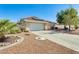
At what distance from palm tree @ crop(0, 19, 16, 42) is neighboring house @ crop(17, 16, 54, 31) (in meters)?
0.46

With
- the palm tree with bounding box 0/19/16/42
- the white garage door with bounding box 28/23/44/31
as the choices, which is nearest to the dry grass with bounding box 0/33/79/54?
the white garage door with bounding box 28/23/44/31

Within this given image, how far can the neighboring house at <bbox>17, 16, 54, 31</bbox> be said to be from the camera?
6.62 meters

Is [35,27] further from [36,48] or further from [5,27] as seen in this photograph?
[5,27]

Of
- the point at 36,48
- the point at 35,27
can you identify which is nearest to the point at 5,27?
the point at 35,27

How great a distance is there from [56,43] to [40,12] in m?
1.11

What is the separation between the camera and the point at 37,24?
268 inches

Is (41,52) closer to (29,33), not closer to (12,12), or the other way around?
(29,33)

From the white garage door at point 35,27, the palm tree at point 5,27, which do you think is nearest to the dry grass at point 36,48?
the white garage door at point 35,27

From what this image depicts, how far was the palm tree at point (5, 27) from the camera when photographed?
640 cm

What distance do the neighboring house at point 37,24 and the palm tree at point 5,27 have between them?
0.46 m

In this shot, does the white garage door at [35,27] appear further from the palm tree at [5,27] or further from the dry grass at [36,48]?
the palm tree at [5,27]

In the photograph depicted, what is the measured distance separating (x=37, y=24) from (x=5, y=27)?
1066mm
